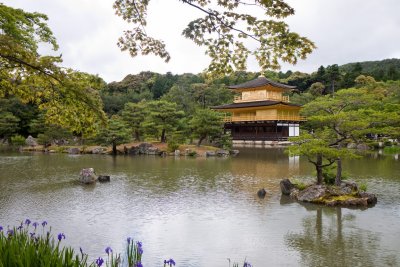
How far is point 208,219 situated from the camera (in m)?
8.52

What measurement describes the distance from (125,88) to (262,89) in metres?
29.5

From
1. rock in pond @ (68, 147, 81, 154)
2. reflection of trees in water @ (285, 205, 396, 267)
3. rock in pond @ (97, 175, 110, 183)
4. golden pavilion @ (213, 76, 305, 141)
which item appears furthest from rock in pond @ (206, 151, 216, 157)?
reflection of trees in water @ (285, 205, 396, 267)

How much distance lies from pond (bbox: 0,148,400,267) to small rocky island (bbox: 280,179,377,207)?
1.31 ft

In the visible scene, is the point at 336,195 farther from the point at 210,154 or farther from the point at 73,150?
the point at 73,150

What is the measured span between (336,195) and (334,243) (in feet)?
11.7

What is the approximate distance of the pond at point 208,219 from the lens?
20.9ft

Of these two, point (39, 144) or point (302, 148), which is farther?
point (39, 144)

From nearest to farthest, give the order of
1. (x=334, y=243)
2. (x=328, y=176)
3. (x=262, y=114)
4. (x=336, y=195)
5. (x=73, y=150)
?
(x=334, y=243) < (x=336, y=195) < (x=328, y=176) < (x=73, y=150) < (x=262, y=114)

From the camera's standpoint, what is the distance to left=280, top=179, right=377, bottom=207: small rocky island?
9962 mm

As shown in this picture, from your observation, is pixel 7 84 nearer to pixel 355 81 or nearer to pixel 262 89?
pixel 262 89

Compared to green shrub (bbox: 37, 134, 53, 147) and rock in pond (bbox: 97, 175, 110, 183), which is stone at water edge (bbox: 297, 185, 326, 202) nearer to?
rock in pond (bbox: 97, 175, 110, 183)

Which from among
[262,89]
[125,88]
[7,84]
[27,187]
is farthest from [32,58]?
[125,88]

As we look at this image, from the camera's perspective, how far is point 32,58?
15.8ft

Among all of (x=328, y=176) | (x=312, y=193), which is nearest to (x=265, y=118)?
(x=328, y=176)
